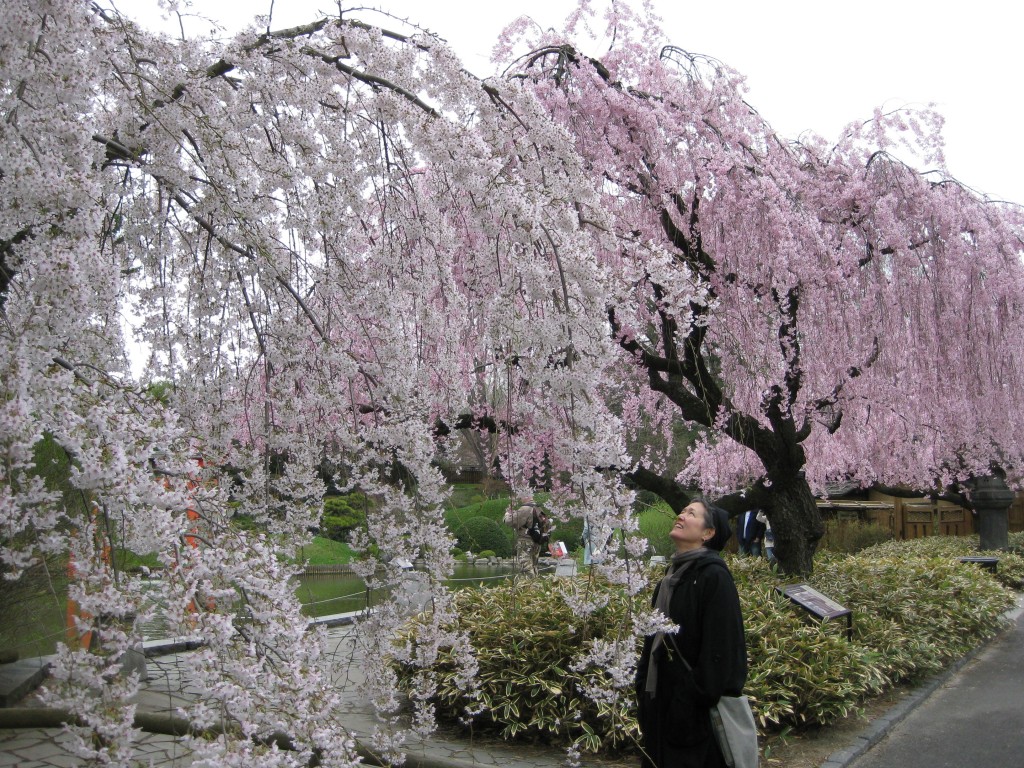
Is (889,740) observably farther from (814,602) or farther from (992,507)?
(992,507)

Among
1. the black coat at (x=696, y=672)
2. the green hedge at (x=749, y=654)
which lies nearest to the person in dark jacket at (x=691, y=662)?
the black coat at (x=696, y=672)

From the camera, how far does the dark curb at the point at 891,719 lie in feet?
16.1

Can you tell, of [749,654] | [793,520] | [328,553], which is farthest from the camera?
[328,553]

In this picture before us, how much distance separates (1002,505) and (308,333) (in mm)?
14466

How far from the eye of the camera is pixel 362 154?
3.16 m

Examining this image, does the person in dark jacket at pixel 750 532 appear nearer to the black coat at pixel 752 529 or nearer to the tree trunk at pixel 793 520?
the black coat at pixel 752 529

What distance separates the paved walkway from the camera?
4766 mm

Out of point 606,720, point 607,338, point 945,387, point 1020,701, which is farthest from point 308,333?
point 945,387

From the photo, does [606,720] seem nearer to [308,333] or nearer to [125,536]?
[308,333]

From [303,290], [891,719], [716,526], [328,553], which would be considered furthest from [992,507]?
[303,290]

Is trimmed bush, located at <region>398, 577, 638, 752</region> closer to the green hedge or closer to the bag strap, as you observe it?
the green hedge

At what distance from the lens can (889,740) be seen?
5.45 metres

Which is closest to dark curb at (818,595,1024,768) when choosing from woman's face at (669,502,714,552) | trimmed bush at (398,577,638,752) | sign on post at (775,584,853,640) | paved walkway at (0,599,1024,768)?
paved walkway at (0,599,1024,768)

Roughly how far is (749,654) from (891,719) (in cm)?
110
